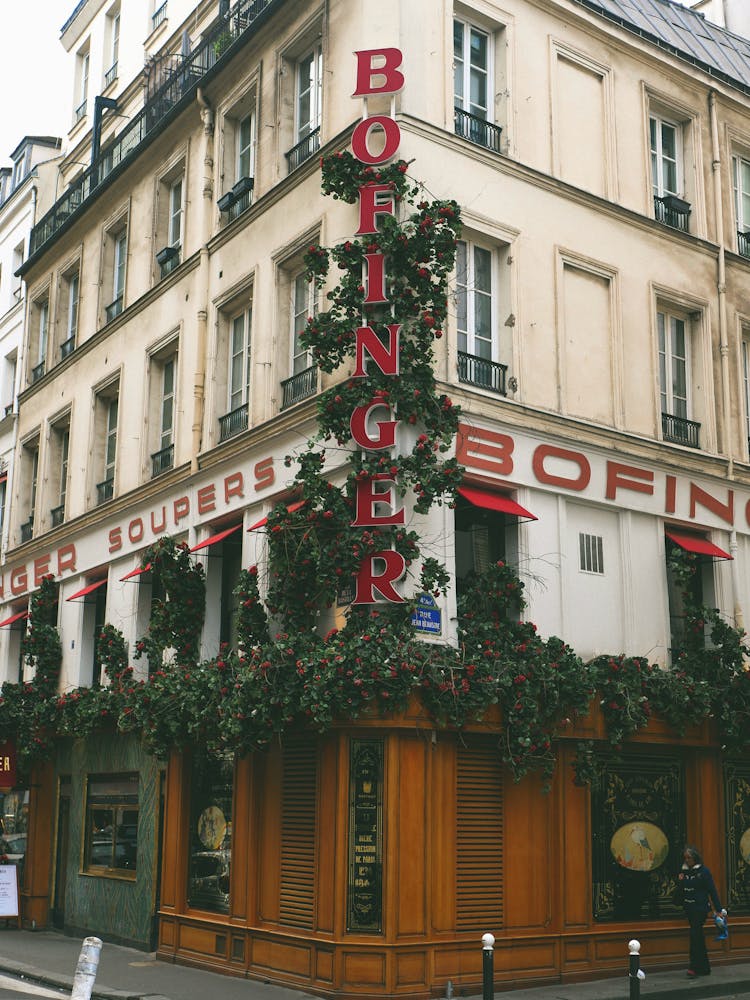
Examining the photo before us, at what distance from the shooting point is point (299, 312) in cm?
1805

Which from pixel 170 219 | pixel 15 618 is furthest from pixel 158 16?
pixel 15 618

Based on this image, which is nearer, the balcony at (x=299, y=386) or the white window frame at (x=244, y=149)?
the balcony at (x=299, y=386)

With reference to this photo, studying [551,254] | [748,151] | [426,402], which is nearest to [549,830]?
[426,402]

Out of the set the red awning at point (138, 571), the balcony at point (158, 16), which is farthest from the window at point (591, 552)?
the balcony at point (158, 16)

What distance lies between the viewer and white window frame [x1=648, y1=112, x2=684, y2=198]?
19797mm

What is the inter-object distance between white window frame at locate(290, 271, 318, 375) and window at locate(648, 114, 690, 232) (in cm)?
578

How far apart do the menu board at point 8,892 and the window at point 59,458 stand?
25.9ft

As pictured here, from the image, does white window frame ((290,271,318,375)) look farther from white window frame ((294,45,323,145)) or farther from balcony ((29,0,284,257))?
balcony ((29,0,284,257))

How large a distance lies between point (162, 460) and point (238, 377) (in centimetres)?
266

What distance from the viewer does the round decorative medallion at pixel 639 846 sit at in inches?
650

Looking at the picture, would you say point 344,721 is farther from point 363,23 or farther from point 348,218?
point 363,23

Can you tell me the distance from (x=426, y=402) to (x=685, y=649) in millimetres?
5662

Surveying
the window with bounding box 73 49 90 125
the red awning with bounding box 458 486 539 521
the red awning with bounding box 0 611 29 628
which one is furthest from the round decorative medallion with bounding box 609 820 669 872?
the window with bounding box 73 49 90 125

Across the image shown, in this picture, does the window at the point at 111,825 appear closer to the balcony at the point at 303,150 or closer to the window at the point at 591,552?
the window at the point at 591,552
